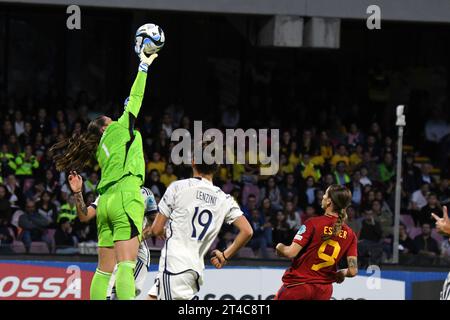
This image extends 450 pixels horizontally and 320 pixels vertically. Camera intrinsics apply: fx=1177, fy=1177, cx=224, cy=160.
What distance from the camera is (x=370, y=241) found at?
1648 cm

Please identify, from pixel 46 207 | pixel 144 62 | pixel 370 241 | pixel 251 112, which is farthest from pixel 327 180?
pixel 144 62

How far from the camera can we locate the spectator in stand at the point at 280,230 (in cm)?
1678

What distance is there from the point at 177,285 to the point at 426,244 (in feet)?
28.4

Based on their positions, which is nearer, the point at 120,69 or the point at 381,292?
the point at 381,292

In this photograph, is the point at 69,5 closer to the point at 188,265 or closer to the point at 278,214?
the point at 278,214

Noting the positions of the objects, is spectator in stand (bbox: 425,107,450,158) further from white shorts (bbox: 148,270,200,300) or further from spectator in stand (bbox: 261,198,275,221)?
white shorts (bbox: 148,270,200,300)

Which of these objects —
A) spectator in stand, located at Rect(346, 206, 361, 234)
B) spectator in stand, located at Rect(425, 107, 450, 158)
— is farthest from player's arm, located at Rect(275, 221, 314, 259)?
spectator in stand, located at Rect(425, 107, 450, 158)

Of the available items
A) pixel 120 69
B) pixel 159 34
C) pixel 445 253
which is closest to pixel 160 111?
pixel 120 69

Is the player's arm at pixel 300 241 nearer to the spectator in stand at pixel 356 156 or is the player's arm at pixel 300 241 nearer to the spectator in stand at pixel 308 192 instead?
the spectator in stand at pixel 308 192

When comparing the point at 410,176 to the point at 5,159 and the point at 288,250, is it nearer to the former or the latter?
the point at 5,159

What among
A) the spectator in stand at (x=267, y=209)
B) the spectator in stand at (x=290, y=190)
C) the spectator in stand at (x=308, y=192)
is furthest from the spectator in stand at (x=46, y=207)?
the spectator in stand at (x=308, y=192)

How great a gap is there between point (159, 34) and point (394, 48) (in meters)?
13.9

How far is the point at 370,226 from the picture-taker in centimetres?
1733

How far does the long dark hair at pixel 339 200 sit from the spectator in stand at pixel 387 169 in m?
9.73
